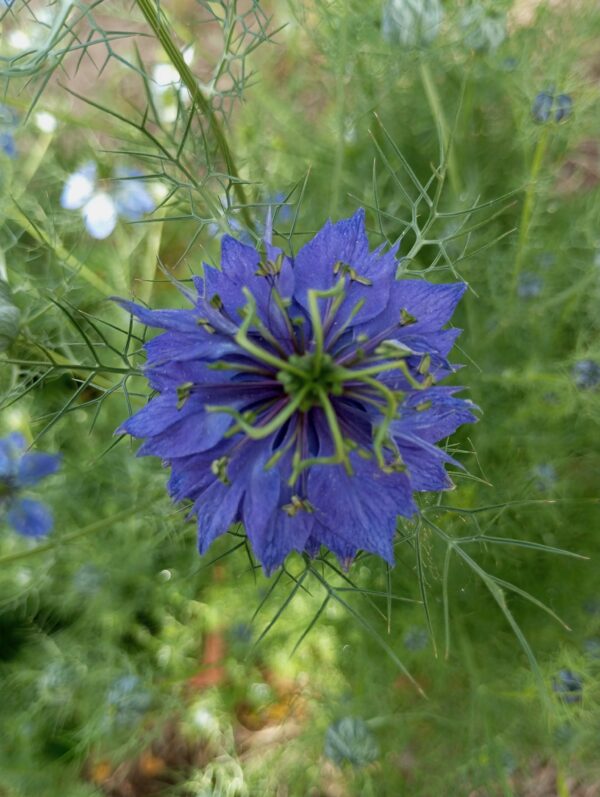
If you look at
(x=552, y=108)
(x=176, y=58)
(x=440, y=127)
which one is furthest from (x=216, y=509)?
(x=552, y=108)

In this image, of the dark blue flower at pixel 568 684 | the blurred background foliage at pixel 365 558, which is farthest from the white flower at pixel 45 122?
the dark blue flower at pixel 568 684

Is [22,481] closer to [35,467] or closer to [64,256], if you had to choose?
[35,467]

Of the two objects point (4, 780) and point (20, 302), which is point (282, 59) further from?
point (4, 780)

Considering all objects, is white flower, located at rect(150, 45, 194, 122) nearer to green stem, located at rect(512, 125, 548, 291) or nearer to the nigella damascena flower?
green stem, located at rect(512, 125, 548, 291)

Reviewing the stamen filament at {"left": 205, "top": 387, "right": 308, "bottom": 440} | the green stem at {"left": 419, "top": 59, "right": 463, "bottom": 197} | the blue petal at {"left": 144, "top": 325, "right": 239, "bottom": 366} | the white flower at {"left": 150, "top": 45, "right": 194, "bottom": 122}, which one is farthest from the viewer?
the white flower at {"left": 150, "top": 45, "right": 194, "bottom": 122}

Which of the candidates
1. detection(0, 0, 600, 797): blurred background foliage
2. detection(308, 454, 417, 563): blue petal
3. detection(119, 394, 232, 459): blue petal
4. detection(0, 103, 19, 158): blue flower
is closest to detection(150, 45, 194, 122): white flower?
detection(0, 0, 600, 797): blurred background foliage

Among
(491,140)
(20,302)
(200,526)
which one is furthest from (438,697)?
(491,140)

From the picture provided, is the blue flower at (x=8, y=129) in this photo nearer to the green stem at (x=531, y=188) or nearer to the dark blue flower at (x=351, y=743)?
the green stem at (x=531, y=188)
